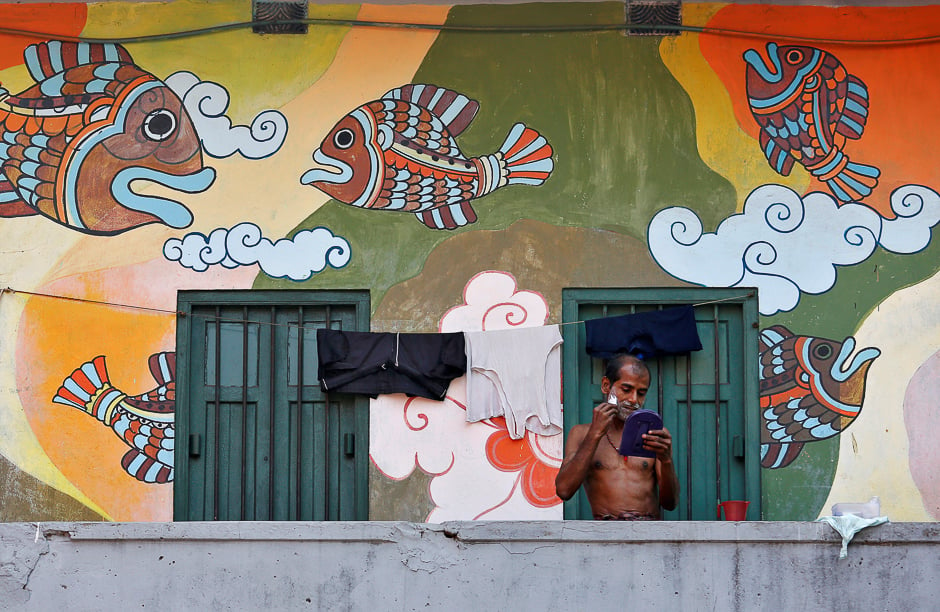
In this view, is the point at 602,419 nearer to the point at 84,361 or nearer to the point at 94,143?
the point at 84,361

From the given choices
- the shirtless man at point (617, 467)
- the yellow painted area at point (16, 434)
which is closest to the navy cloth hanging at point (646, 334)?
the shirtless man at point (617, 467)

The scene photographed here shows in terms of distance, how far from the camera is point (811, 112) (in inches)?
353

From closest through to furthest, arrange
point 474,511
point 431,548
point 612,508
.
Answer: point 431,548
point 612,508
point 474,511

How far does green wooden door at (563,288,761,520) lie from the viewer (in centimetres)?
870

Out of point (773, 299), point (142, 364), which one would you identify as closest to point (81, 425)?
point (142, 364)

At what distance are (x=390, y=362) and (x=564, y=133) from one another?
5.99ft

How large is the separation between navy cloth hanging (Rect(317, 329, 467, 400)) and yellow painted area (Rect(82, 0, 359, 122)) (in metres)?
1.61

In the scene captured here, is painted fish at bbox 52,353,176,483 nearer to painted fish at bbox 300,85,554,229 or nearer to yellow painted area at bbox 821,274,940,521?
painted fish at bbox 300,85,554,229

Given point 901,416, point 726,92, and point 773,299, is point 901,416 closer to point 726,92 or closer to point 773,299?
point 773,299

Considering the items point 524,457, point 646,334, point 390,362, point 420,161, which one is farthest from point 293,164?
point 646,334

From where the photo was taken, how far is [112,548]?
672 cm

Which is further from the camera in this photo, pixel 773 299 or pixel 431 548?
pixel 773 299

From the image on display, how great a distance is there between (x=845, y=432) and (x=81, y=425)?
4.69 m

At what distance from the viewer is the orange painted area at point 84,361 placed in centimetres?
866
